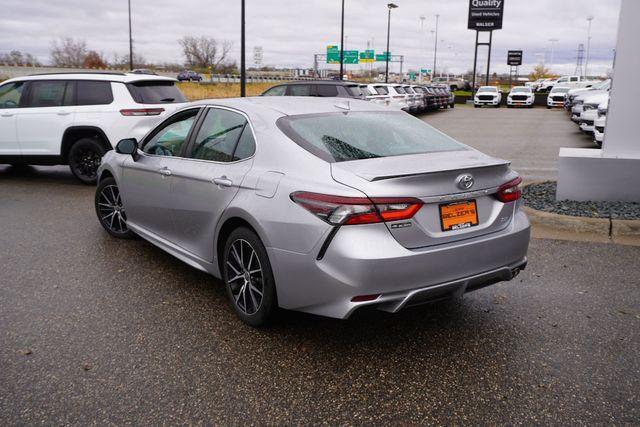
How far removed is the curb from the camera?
6.03 metres

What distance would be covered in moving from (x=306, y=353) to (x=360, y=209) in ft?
3.40

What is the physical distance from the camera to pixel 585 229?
6215 millimetres

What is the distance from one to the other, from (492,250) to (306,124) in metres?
1.50

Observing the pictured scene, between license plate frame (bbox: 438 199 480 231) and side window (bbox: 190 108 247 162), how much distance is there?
1563 mm

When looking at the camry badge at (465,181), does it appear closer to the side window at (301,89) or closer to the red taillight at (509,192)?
the red taillight at (509,192)

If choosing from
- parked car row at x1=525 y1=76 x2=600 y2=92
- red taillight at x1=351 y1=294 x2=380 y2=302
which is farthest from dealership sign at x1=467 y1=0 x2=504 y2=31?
red taillight at x1=351 y1=294 x2=380 y2=302

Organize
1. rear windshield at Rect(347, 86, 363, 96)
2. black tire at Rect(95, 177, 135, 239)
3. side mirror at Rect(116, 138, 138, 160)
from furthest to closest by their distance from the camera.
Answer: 1. rear windshield at Rect(347, 86, 363, 96)
2. black tire at Rect(95, 177, 135, 239)
3. side mirror at Rect(116, 138, 138, 160)

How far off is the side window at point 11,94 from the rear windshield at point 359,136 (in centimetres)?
786

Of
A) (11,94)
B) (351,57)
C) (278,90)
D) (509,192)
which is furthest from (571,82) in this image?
(509,192)

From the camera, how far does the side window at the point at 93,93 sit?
9380mm

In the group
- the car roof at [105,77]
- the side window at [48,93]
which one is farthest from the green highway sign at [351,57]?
the side window at [48,93]

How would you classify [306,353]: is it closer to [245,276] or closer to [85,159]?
[245,276]

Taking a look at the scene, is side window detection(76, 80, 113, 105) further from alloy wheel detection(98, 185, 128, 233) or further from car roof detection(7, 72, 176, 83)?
alloy wheel detection(98, 185, 128, 233)

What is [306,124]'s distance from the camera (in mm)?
3969
